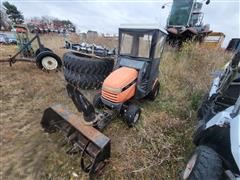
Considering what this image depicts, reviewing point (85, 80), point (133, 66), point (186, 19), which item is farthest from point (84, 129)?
point (186, 19)

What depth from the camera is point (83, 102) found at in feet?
6.81

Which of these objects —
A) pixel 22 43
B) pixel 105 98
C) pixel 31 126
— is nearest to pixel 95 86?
pixel 105 98

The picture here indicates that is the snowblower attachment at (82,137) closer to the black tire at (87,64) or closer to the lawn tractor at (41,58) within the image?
the black tire at (87,64)

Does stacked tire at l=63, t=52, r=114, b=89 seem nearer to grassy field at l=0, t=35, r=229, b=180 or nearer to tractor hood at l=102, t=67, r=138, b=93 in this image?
grassy field at l=0, t=35, r=229, b=180

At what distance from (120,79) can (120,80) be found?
2 cm

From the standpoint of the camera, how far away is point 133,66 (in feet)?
10.1

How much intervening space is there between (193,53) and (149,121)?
5.03 metres

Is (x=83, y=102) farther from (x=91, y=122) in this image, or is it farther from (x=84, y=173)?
(x=84, y=173)

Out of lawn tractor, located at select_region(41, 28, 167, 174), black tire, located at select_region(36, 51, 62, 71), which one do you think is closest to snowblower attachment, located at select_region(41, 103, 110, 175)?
lawn tractor, located at select_region(41, 28, 167, 174)

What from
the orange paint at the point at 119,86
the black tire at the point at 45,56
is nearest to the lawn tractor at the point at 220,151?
the orange paint at the point at 119,86

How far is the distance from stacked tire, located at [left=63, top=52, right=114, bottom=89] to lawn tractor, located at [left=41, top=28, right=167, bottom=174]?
0.84 metres

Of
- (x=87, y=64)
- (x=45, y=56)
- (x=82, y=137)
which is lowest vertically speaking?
(x=82, y=137)

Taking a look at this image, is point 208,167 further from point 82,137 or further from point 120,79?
point 120,79

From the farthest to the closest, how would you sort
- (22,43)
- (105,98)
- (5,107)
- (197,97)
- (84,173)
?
(22,43)
(197,97)
(5,107)
(105,98)
(84,173)
